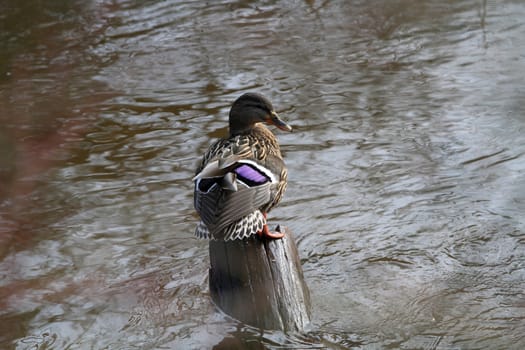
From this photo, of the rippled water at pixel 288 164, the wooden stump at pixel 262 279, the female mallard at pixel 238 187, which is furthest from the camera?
the rippled water at pixel 288 164

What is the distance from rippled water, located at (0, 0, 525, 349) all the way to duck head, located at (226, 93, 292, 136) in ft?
3.29

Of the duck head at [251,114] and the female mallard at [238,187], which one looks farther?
the duck head at [251,114]

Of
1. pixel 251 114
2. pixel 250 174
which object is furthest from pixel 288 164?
pixel 250 174

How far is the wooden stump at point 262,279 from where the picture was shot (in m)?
4.41

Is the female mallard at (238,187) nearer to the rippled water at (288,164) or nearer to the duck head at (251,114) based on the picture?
the duck head at (251,114)

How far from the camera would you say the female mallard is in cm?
428

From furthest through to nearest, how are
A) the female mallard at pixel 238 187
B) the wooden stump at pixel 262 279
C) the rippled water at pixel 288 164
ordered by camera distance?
the rippled water at pixel 288 164 < the wooden stump at pixel 262 279 < the female mallard at pixel 238 187

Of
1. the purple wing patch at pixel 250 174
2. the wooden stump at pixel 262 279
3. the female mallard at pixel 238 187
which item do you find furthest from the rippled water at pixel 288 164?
the purple wing patch at pixel 250 174

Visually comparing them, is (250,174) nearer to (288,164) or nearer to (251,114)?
(251,114)

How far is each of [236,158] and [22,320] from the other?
5.83 feet

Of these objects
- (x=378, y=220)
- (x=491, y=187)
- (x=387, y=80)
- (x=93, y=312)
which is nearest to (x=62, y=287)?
(x=93, y=312)

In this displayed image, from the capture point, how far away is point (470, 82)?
855cm

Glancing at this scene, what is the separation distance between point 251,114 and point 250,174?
80cm

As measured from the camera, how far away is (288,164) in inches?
282
